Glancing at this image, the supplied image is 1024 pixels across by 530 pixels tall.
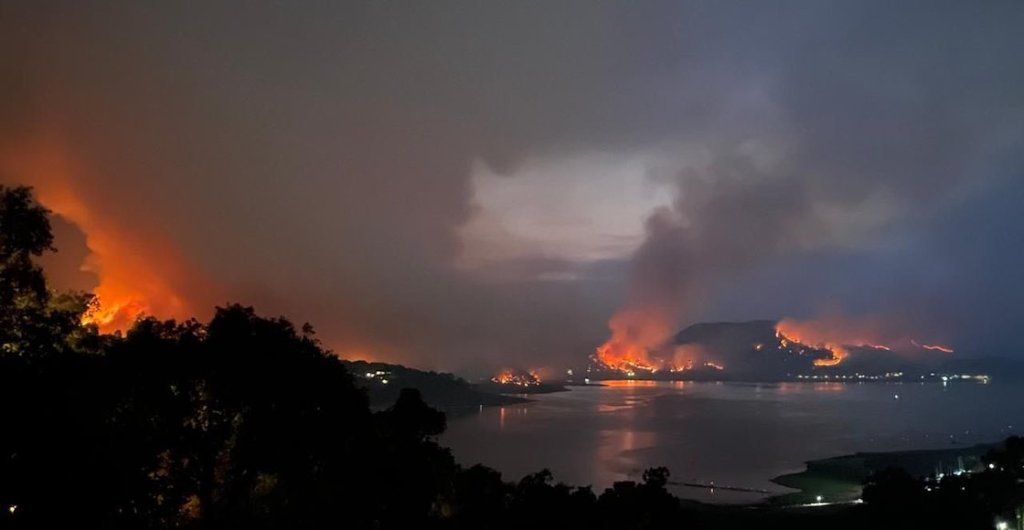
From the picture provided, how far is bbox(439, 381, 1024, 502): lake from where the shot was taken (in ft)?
175

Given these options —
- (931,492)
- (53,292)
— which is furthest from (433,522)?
(931,492)

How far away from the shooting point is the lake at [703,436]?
5325 centimetres

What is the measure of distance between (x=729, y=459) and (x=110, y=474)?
58681 mm

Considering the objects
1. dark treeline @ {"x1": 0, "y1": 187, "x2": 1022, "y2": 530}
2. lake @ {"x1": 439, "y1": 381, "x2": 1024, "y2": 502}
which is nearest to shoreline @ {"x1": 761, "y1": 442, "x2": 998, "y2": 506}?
lake @ {"x1": 439, "y1": 381, "x2": 1024, "y2": 502}

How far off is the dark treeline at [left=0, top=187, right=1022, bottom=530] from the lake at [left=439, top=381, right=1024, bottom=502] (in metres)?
33.6

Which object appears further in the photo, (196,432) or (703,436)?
(703,436)

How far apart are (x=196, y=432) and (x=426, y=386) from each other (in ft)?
393

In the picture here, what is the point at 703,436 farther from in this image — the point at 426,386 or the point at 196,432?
the point at 196,432

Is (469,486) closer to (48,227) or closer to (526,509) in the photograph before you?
(526,509)

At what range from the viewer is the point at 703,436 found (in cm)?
A: 7625

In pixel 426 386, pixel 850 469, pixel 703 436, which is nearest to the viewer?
pixel 850 469

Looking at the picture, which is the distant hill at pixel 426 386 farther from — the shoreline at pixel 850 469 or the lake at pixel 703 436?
the shoreline at pixel 850 469

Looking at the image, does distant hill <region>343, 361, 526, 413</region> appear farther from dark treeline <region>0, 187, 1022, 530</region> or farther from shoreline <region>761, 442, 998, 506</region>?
dark treeline <region>0, 187, 1022, 530</region>

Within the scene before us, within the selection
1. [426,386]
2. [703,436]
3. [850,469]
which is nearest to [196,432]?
[850,469]
